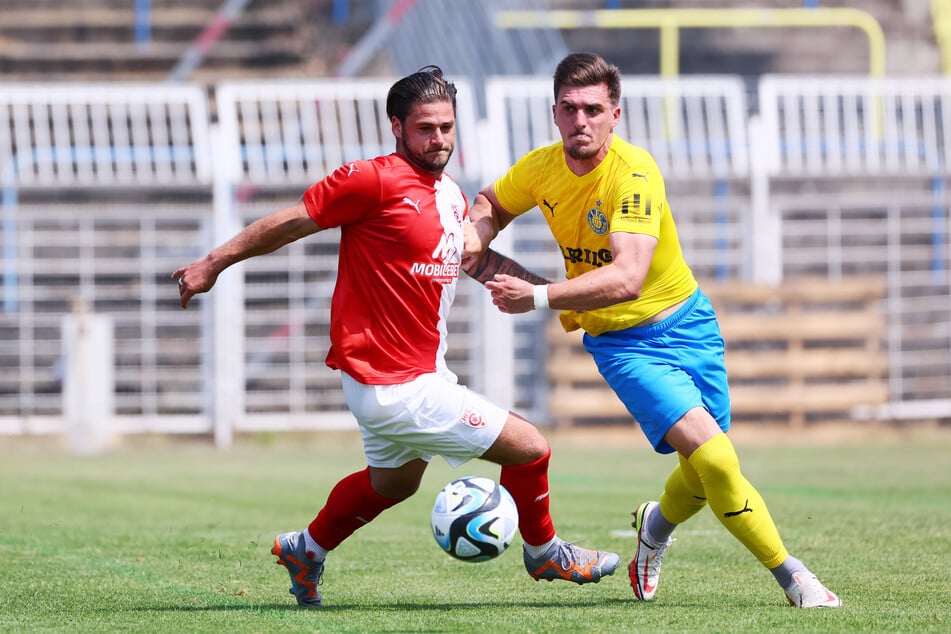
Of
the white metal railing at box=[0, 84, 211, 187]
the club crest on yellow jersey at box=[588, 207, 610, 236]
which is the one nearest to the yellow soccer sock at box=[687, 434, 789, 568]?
the club crest on yellow jersey at box=[588, 207, 610, 236]

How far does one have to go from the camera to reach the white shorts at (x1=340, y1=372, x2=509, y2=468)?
5863mm

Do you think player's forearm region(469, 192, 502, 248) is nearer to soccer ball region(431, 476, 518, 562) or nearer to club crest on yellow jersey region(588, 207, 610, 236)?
club crest on yellow jersey region(588, 207, 610, 236)

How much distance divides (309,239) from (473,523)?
12.2 metres

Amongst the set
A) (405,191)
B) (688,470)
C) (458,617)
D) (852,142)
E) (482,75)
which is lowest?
(458,617)

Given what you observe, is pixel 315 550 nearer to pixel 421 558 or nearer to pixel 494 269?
pixel 494 269

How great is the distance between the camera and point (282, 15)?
20.5 meters

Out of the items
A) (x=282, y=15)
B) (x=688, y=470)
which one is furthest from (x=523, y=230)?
(x=688, y=470)

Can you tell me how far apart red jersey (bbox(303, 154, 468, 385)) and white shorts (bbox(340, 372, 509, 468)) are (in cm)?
6

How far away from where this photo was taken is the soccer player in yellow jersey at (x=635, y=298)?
5.95m

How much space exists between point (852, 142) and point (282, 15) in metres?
7.39

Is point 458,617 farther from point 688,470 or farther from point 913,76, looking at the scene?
point 913,76

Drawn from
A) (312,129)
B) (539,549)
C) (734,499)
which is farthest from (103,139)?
(734,499)

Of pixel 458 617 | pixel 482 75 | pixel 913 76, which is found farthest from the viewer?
pixel 913 76

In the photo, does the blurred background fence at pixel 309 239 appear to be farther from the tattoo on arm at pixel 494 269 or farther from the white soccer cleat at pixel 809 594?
the white soccer cleat at pixel 809 594
